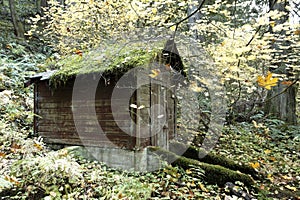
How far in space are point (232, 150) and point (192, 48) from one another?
12.4ft

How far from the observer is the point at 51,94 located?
22.5ft

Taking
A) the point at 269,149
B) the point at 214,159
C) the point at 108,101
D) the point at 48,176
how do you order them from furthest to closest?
the point at 269,149 → the point at 214,159 → the point at 108,101 → the point at 48,176

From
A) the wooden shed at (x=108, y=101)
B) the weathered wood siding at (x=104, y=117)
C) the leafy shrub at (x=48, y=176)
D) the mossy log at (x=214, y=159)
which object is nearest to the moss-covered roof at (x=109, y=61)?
the wooden shed at (x=108, y=101)

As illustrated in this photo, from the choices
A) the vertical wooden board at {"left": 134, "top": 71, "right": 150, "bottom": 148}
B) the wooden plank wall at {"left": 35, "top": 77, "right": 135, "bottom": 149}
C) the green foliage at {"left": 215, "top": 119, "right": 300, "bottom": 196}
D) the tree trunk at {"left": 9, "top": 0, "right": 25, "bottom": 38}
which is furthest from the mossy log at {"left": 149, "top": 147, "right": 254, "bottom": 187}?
the tree trunk at {"left": 9, "top": 0, "right": 25, "bottom": 38}

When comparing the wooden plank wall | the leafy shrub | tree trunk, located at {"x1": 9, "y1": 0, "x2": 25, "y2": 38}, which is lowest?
the leafy shrub

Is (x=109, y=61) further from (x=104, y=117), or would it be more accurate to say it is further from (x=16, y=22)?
(x=16, y=22)

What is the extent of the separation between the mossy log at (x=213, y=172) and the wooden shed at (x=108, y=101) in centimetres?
56

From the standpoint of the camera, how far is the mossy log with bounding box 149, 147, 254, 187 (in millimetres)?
5516

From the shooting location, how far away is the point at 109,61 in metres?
5.79

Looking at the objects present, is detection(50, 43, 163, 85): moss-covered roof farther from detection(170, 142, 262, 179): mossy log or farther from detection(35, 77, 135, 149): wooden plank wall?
detection(170, 142, 262, 179): mossy log

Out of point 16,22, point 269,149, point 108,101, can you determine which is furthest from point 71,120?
point 16,22

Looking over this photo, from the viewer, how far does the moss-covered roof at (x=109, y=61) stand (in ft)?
17.9

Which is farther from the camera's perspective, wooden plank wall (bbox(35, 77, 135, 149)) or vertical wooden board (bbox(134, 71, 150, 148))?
wooden plank wall (bbox(35, 77, 135, 149))

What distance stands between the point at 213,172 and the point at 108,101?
2943 mm
